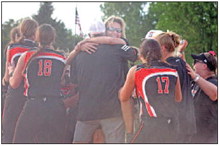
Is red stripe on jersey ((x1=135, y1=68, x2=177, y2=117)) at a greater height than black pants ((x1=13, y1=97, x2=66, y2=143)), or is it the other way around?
red stripe on jersey ((x1=135, y1=68, x2=177, y2=117))

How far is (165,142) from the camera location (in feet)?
9.69

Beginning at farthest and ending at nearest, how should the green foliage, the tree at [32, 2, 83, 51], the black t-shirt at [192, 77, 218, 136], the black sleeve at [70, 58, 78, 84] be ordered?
1. the green foliage
2. the tree at [32, 2, 83, 51]
3. the black t-shirt at [192, 77, 218, 136]
4. the black sleeve at [70, 58, 78, 84]

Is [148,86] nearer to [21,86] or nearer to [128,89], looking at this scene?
[128,89]

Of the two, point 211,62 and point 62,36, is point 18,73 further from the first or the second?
point 62,36

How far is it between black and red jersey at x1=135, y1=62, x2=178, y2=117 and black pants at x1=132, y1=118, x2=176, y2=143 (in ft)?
0.17

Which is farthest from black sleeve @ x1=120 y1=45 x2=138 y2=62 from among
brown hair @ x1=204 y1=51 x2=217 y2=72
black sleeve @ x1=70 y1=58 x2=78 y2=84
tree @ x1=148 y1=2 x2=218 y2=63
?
tree @ x1=148 y1=2 x2=218 y2=63

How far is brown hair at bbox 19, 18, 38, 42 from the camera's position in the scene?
374cm

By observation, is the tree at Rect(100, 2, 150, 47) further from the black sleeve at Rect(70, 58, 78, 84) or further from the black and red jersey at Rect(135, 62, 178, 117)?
the black and red jersey at Rect(135, 62, 178, 117)

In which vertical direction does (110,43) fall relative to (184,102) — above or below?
above

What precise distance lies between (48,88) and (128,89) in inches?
34.7

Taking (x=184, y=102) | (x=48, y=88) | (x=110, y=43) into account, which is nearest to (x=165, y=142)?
(x=184, y=102)

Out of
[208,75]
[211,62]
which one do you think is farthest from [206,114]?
[211,62]

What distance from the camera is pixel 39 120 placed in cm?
348

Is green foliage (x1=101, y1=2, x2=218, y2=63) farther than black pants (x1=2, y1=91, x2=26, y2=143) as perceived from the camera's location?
Yes
